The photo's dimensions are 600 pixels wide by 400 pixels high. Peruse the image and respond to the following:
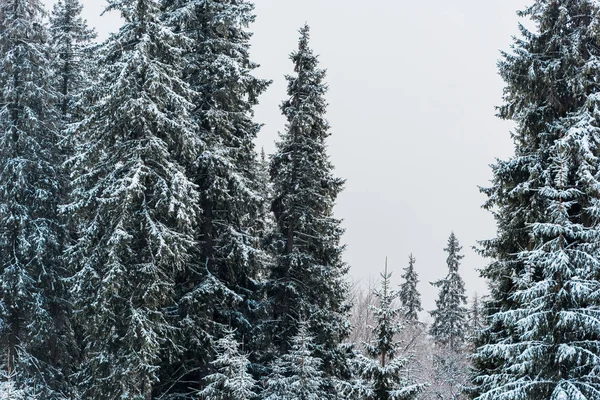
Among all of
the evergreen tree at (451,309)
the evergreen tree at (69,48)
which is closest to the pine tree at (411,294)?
the evergreen tree at (451,309)

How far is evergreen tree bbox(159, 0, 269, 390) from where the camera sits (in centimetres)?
1536

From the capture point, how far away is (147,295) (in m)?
13.2

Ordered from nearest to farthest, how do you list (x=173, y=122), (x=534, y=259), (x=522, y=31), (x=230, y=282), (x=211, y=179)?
(x=534, y=259) < (x=522, y=31) < (x=173, y=122) < (x=211, y=179) < (x=230, y=282)

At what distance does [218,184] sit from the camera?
15.5 meters

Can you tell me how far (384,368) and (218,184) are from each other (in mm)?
7409

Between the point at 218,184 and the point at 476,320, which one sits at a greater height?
the point at 218,184

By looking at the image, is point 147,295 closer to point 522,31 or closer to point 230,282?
point 230,282

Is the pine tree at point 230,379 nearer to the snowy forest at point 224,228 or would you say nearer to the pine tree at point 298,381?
the snowy forest at point 224,228

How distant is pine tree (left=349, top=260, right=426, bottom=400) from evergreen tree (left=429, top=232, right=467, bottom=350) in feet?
114

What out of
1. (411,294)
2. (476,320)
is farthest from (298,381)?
(411,294)

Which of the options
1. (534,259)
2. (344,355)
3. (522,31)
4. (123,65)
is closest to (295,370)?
(344,355)

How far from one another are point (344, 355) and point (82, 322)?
903cm

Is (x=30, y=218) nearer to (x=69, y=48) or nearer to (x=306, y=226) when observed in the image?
(x=69, y=48)

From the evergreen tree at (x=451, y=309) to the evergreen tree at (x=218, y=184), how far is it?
32850mm
